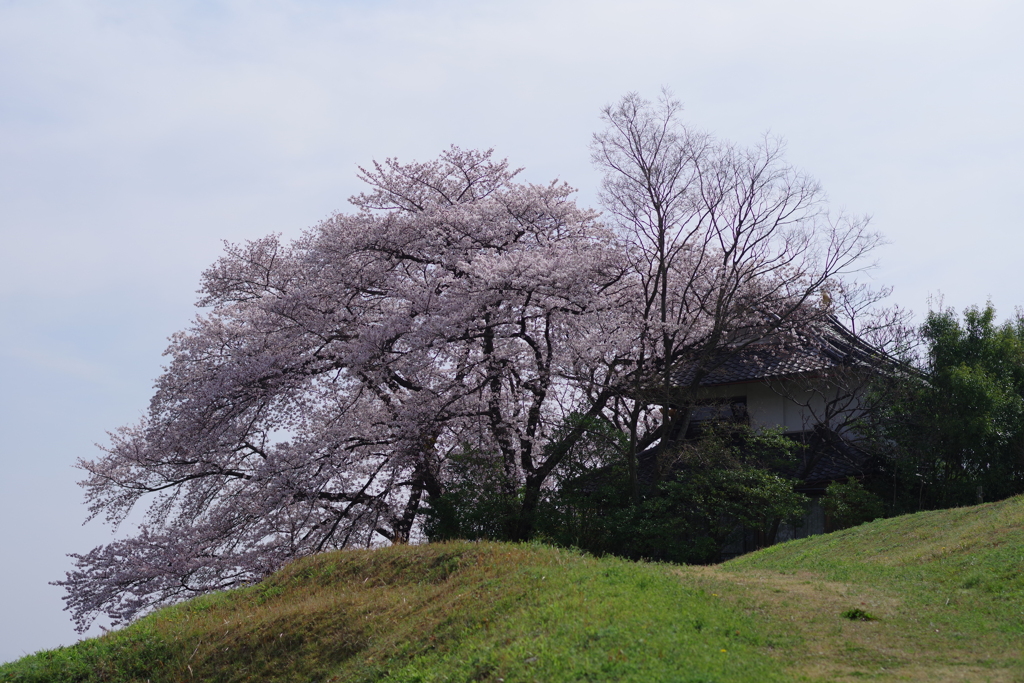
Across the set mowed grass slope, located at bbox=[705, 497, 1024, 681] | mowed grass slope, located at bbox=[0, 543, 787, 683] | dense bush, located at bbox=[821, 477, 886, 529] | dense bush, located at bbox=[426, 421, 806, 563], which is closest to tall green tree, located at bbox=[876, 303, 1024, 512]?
dense bush, located at bbox=[821, 477, 886, 529]

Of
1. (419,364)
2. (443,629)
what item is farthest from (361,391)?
(443,629)

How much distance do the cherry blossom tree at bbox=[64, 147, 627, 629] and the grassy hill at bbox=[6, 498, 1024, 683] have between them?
4.70 meters

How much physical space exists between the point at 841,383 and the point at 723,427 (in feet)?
13.2

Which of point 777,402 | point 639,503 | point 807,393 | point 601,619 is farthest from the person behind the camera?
point 777,402

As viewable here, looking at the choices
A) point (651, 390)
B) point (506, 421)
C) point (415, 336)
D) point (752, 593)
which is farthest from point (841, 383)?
point (752, 593)

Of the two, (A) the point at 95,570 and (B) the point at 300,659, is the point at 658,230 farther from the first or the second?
(A) the point at 95,570

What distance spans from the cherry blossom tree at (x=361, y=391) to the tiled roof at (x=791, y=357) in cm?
415

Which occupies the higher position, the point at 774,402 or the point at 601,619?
the point at 774,402

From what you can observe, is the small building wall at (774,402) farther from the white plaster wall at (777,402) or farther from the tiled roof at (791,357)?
the tiled roof at (791,357)

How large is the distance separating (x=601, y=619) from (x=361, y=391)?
39.4 ft

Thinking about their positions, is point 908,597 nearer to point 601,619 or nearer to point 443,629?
point 601,619

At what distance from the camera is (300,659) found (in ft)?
35.5

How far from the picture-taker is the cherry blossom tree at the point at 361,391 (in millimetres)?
19000

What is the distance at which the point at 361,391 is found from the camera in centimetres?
1964
